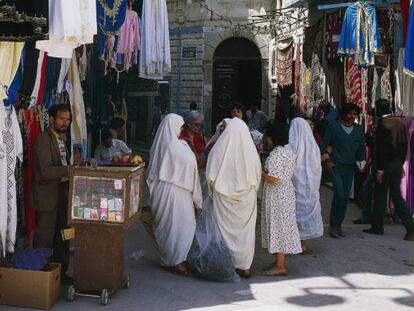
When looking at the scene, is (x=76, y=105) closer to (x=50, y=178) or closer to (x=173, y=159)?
(x=173, y=159)

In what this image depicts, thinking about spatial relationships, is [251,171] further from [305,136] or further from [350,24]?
[350,24]

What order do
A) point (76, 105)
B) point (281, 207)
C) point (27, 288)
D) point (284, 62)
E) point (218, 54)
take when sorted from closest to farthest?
point (27, 288) < point (281, 207) < point (76, 105) < point (284, 62) < point (218, 54)

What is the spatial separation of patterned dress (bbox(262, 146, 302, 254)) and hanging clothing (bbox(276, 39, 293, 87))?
31.2 feet

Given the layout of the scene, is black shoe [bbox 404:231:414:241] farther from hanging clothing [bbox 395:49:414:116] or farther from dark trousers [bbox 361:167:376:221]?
hanging clothing [bbox 395:49:414:116]

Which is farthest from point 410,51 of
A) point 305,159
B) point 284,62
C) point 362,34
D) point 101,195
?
point 284,62

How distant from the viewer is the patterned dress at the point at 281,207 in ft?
18.1

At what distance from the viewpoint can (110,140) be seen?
25.0 ft

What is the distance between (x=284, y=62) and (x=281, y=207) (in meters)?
10.4

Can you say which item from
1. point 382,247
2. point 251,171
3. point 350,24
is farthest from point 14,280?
point 350,24

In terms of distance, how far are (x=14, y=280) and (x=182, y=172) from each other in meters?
1.79

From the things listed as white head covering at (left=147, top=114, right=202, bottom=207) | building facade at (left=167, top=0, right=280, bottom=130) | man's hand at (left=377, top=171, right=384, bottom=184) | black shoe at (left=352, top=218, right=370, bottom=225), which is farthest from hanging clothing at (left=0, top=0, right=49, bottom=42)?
building facade at (left=167, top=0, right=280, bottom=130)

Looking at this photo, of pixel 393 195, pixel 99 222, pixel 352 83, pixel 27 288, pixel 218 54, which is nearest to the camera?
pixel 27 288

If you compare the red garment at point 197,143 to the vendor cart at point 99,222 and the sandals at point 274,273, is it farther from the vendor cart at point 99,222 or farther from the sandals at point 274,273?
the vendor cart at point 99,222

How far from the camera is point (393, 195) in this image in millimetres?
7258
